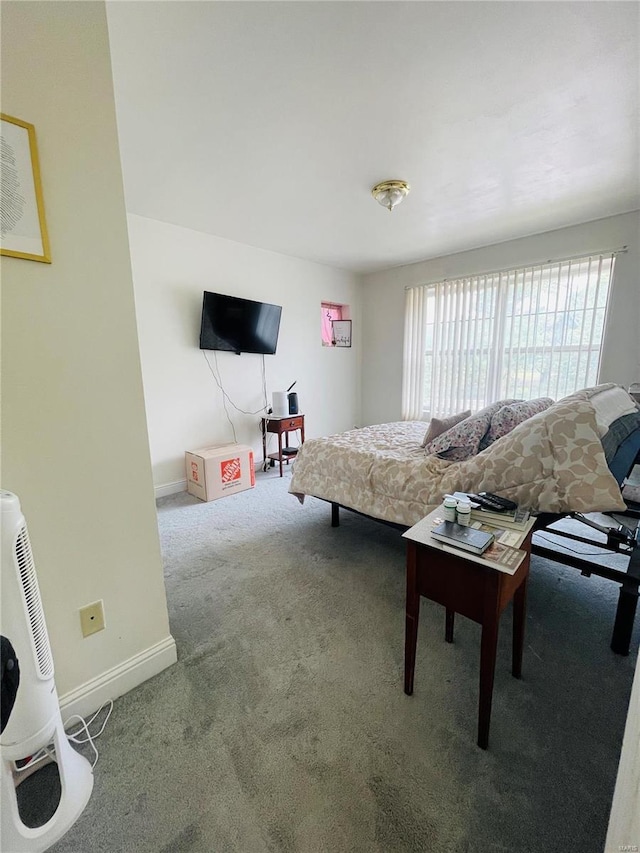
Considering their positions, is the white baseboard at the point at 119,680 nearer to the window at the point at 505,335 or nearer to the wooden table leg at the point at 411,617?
the wooden table leg at the point at 411,617

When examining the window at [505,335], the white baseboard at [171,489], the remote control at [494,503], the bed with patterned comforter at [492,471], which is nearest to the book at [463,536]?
the remote control at [494,503]

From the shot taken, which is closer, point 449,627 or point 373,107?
point 449,627

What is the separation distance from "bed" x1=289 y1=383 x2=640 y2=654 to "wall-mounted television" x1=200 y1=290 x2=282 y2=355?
197 cm

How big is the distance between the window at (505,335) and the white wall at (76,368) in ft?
12.7

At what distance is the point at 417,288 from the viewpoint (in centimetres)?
452

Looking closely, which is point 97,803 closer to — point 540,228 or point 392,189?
point 392,189

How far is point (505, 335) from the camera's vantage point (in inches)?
152

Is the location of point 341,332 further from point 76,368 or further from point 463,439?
point 76,368

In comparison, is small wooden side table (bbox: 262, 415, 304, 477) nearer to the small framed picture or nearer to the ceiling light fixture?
the small framed picture

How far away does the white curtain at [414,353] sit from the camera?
4.55m

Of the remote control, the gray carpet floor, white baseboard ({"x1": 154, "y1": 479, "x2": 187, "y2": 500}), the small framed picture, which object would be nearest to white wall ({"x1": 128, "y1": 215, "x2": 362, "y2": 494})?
white baseboard ({"x1": 154, "y1": 479, "x2": 187, "y2": 500})

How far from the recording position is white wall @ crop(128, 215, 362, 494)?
3.21 m

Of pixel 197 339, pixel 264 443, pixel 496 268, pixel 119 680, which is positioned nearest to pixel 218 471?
pixel 264 443

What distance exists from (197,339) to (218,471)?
1403 mm
